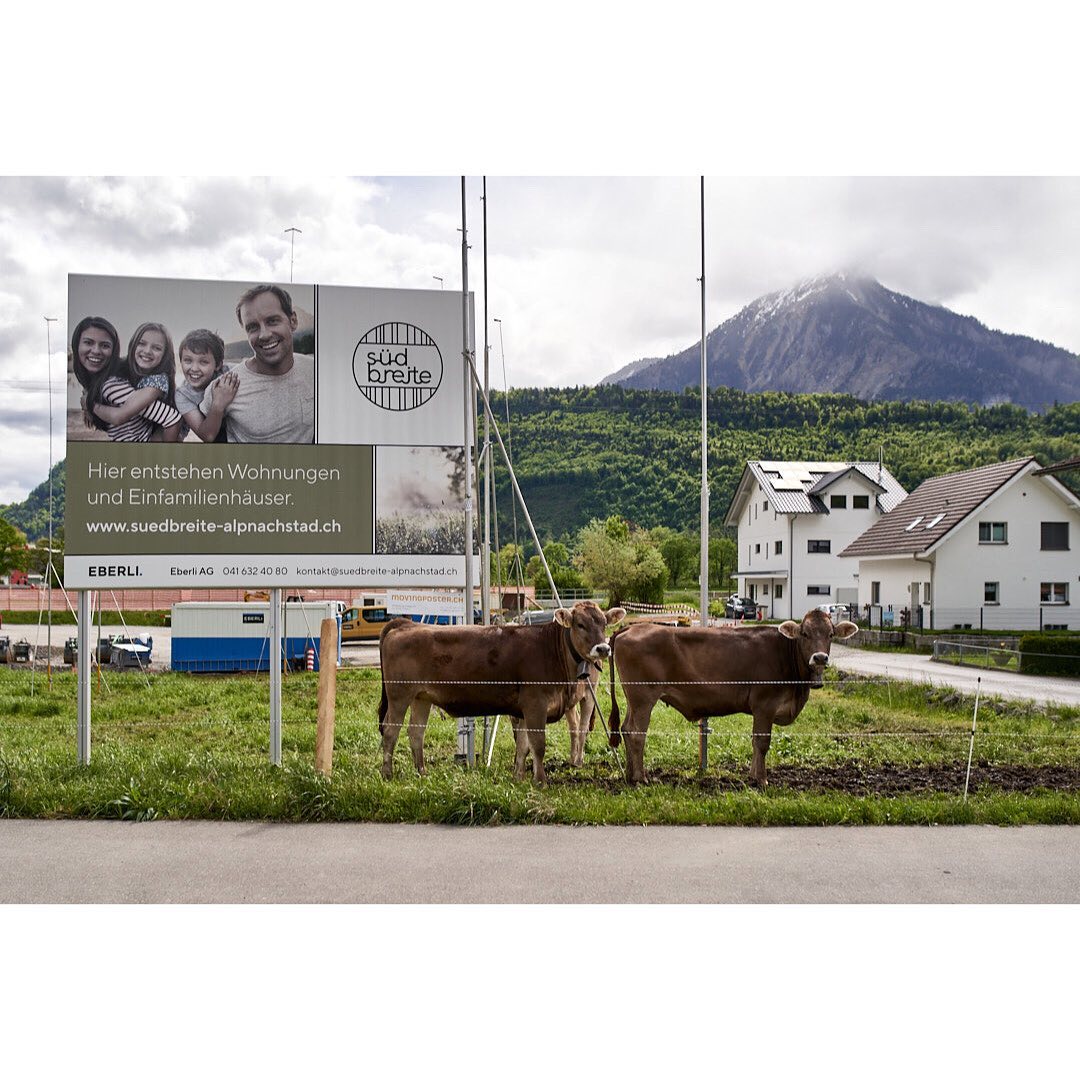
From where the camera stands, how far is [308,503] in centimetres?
974

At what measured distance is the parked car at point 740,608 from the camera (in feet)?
148

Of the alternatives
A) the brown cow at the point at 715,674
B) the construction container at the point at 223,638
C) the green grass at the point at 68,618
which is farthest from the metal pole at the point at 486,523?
the green grass at the point at 68,618

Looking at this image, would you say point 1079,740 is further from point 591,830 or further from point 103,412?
point 103,412

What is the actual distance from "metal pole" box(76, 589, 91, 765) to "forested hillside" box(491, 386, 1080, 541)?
72.2 m

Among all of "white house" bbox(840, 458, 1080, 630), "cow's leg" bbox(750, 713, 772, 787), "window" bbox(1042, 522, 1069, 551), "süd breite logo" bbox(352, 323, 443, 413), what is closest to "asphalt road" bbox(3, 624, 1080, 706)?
"cow's leg" bbox(750, 713, 772, 787)

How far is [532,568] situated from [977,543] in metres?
46.8

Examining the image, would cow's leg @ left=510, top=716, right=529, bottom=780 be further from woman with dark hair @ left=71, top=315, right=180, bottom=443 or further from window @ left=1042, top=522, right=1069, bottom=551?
window @ left=1042, top=522, right=1069, bottom=551

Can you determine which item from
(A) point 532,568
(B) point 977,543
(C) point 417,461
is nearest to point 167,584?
(C) point 417,461

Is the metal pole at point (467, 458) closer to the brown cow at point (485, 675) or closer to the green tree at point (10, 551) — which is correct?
the brown cow at point (485, 675)

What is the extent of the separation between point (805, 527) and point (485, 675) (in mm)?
40254

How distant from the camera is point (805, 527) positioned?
47219 mm

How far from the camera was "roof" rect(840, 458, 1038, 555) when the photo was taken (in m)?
37.5

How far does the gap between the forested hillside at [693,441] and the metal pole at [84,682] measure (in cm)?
7224

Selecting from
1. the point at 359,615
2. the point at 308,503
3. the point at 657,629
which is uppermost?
the point at 308,503
